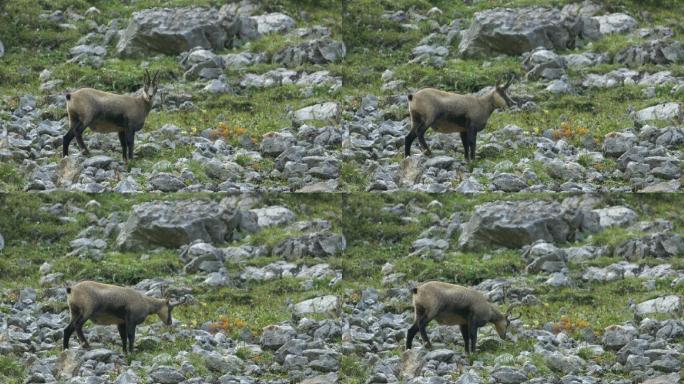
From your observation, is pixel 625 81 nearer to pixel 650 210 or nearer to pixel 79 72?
pixel 650 210

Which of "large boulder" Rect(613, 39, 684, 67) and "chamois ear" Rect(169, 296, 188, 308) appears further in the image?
"large boulder" Rect(613, 39, 684, 67)

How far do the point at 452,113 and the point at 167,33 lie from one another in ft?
27.9

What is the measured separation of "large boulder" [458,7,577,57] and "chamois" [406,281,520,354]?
9.21 m

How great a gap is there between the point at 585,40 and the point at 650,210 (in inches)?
187

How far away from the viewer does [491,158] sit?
115 feet

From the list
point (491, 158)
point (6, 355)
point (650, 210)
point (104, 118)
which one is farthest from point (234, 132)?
point (650, 210)

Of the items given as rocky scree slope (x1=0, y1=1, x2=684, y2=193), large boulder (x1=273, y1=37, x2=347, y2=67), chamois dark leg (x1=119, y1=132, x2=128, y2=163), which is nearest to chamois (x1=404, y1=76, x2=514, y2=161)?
rocky scree slope (x1=0, y1=1, x2=684, y2=193)

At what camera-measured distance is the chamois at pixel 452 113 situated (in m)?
33.3

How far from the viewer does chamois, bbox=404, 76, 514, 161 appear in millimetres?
33312

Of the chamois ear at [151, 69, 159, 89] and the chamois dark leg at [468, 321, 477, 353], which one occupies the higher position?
the chamois ear at [151, 69, 159, 89]

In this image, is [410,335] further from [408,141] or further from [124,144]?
[124,144]

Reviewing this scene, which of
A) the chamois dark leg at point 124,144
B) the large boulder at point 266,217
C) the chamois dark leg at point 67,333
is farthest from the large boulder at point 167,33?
the chamois dark leg at point 67,333

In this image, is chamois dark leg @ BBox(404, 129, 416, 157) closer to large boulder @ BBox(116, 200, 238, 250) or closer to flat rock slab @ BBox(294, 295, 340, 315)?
flat rock slab @ BBox(294, 295, 340, 315)

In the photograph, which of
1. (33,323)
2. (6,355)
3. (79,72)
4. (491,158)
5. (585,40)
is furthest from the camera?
(585,40)
